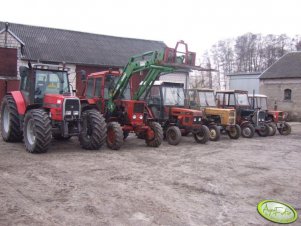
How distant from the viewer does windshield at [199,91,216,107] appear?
1469 centimetres

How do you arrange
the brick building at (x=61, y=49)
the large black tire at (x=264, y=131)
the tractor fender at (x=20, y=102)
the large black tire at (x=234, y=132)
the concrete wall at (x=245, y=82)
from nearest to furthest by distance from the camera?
the tractor fender at (x=20, y=102) < the large black tire at (x=234, y=132) < the large black tire at (x=264, y=131) < the brick building at (x=61, y=49) < the concrete wall at (x=245, y=82)

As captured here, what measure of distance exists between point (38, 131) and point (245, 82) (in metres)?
28.7

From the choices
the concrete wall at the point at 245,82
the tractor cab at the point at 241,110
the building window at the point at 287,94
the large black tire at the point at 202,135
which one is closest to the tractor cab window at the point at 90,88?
the large black tire at the point at 202,135

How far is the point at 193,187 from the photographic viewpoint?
6.43m

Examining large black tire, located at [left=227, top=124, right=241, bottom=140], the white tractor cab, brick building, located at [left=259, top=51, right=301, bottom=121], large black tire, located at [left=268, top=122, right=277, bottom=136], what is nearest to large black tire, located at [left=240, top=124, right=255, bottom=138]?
large black tire, located at [left=227, top=124, right=241, bottom=140]

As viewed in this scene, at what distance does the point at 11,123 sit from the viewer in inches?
401

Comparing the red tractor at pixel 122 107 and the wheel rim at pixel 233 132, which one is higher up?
the red tractor at pixel 122 107

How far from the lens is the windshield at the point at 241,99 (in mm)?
15742

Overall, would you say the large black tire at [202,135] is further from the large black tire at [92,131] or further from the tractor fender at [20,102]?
the tractor fender at [20,102]

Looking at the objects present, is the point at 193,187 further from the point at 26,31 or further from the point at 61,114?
the point at 26,31

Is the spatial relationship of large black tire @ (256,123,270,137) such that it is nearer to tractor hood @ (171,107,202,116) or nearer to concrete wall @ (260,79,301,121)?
tractor hood @ (171,107,202,116)

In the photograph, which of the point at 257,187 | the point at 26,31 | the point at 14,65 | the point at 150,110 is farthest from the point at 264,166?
the point at 26,31

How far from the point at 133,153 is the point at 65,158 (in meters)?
1.95

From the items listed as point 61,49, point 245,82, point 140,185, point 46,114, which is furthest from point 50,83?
point 245,82
